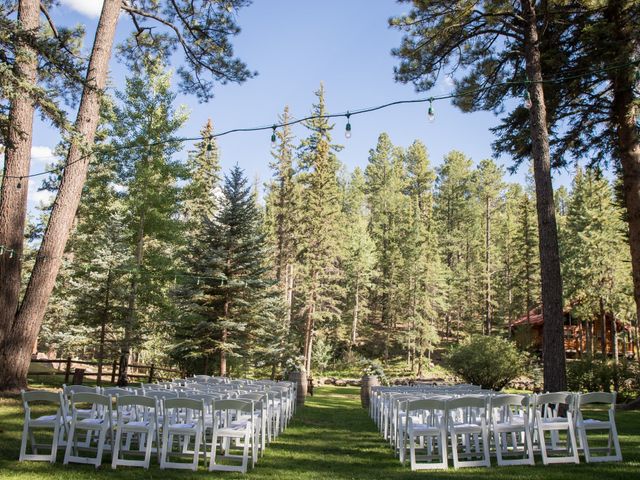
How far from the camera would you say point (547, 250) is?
10633 millimetres

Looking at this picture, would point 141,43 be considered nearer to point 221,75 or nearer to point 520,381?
point 221,75

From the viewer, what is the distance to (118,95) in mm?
21531

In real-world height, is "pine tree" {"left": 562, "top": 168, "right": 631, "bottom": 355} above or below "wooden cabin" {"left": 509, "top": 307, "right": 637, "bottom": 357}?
above

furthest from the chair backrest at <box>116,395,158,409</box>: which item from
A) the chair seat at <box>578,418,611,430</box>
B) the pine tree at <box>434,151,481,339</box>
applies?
the pine tree at <box>434,151,481,339</box>

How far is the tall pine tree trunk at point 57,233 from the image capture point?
10180mm

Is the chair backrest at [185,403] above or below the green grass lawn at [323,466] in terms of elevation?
above

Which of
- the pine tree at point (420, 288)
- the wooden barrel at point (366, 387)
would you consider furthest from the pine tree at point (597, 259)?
the wooden barrel at point (366, 387)

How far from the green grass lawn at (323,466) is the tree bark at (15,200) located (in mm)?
1998

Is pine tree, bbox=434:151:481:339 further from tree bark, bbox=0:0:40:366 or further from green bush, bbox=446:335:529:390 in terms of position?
tree bark, bbox=0:0:40:366

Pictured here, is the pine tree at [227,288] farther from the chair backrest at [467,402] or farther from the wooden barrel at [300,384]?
the chair backrest at [467,402]

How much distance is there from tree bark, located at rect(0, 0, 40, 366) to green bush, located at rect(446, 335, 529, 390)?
48.9 feet

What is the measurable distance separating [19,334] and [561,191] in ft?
216

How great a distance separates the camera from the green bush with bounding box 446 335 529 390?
1872 cm

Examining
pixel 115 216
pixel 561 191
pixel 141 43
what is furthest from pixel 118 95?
pixel 561 191
